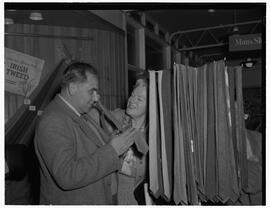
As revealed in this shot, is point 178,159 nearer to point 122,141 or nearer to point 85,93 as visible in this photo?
point 122,141

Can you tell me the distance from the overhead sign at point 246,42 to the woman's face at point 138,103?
0.66 metres

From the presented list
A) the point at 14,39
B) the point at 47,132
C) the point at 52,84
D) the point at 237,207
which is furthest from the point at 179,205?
the point at 14,39

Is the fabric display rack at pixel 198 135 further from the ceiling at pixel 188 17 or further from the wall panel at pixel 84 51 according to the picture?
the wall panel at pixel 84 51

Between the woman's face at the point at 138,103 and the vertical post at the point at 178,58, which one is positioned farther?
the vertical post at the point at 178,58

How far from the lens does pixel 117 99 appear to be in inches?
130

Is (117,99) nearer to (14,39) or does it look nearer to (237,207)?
(14,39)

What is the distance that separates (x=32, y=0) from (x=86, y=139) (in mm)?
757

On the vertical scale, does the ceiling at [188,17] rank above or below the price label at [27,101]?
above

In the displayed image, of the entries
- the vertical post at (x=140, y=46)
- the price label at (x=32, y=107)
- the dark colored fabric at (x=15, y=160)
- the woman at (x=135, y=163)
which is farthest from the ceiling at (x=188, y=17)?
the dark colored fabric at (x=15, y=160)

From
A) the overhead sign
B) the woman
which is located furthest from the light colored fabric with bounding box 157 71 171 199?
the overhead sign

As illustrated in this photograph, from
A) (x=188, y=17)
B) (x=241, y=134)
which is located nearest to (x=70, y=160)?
(x=241, y=134)

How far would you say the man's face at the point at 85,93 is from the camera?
1.32 metres

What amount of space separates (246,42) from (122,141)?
1039 mm

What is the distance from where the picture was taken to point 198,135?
1.25 metres
